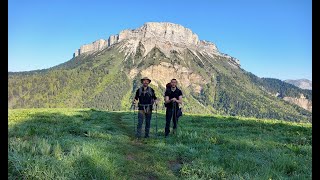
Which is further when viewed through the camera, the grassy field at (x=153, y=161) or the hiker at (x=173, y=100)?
the hiker at (x=173, y=100)

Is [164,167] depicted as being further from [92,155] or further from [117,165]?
[92,155]

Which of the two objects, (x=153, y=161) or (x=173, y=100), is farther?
(x=173, y=100)

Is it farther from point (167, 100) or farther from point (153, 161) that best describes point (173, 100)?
point (153, 161)

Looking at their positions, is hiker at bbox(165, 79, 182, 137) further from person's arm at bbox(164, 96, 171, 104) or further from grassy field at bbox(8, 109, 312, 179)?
grassy field at bbox(8, 109, 312, 179)

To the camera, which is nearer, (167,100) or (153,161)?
(153,161)

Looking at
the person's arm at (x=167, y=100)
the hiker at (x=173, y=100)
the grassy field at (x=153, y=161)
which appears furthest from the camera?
the hiker at (x=173, y=100)

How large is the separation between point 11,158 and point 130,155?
5347 millimetres

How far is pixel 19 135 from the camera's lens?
16.0 m

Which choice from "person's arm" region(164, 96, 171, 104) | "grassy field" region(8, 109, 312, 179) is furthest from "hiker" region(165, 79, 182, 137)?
"grassy field" region(8, 109, 312, 179)

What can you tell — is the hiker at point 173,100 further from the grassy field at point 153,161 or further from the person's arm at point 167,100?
the grassy field at point 153,161

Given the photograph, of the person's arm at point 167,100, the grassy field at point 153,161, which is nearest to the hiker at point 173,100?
the person's arm at point 167,100

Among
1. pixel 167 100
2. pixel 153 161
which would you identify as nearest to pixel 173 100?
pixel 167 100

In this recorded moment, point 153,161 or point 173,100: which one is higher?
point 173,100
